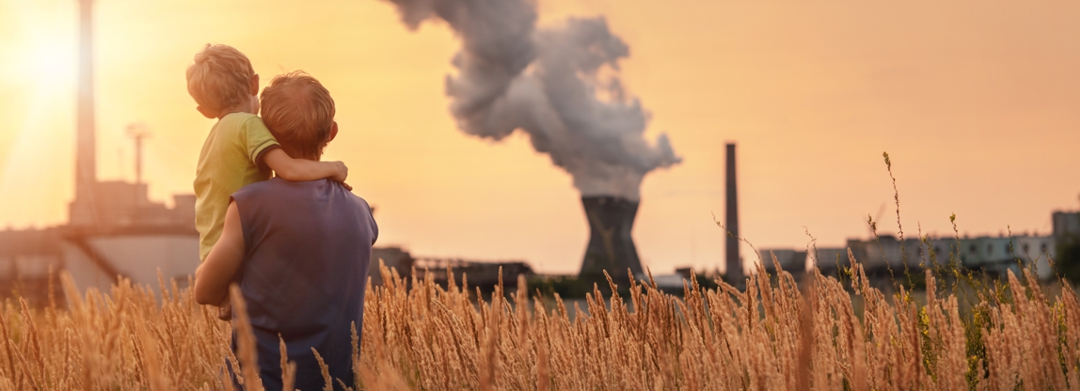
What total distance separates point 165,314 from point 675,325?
7.88ft

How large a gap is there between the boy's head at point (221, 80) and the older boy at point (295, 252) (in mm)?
129

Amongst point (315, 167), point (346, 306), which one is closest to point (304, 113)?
point (315, 167)

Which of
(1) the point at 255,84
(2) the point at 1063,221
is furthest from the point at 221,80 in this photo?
(2) the point at 1063,221

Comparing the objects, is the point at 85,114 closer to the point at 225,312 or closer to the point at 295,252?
the point at 225,312

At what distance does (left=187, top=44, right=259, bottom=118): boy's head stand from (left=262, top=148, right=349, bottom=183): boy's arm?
296 mm

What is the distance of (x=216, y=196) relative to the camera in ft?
8.86

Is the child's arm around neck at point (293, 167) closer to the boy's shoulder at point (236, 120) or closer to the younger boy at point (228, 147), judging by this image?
the younger boy at point (228, 147)

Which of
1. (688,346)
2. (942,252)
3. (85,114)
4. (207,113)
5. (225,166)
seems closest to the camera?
(688,346)

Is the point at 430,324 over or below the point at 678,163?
below

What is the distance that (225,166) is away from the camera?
2.67 metres

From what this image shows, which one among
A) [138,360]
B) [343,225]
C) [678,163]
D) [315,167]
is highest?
[678,163]

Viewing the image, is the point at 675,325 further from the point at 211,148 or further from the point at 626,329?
the point at 211,148

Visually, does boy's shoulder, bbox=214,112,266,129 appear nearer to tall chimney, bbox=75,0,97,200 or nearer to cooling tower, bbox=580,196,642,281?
cooling tower, bbox=580,196,642,281

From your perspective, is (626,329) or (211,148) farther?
(626,329)
